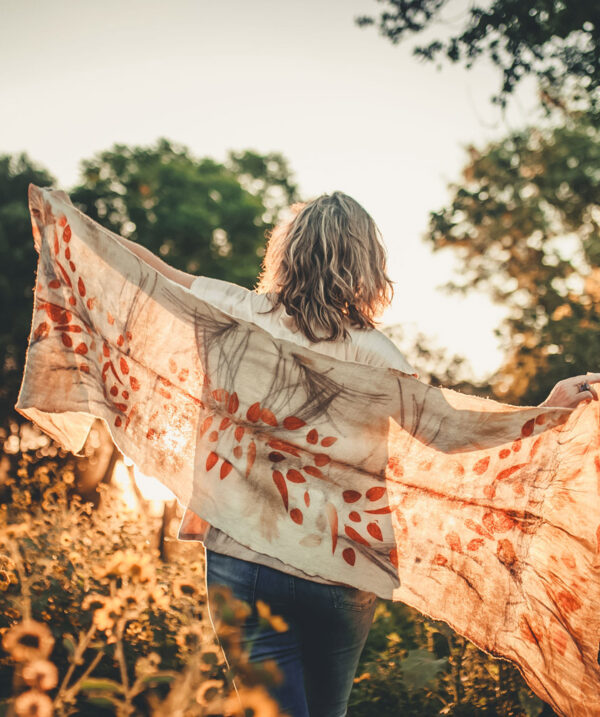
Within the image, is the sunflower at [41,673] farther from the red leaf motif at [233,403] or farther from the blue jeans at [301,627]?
the red leaf motif at [233,403]

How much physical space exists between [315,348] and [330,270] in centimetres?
24

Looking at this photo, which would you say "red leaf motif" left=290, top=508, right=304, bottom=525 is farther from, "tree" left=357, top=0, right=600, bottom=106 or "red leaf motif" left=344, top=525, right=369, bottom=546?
"tree" left=357, top=0, right=600, bottom=106

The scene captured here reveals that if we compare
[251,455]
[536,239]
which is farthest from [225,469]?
[536,239]

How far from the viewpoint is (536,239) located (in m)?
14.2

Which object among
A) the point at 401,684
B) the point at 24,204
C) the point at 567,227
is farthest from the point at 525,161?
the point at 24,204

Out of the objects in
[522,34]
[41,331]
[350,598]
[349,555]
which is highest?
[522,34]

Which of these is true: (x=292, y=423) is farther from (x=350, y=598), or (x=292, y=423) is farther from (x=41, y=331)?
(x=41, y=331)

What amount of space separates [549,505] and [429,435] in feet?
1.38

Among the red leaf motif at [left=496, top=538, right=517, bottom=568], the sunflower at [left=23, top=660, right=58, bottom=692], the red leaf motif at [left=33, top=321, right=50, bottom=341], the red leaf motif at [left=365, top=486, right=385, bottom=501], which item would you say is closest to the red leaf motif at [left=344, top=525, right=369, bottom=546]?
the red leaf motif at [left=365, top=486, right=385, bottom=501]

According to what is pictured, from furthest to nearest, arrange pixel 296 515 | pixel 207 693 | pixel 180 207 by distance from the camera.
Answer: pixel 180 207
pixel 296 515
pixel 207 693

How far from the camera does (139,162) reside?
75.6 feet

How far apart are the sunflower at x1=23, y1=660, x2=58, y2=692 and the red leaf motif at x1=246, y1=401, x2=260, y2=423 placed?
31.7 inches

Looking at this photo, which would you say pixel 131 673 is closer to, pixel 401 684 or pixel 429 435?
pixel 401 684

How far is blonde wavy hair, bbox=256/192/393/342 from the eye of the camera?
1.73m
